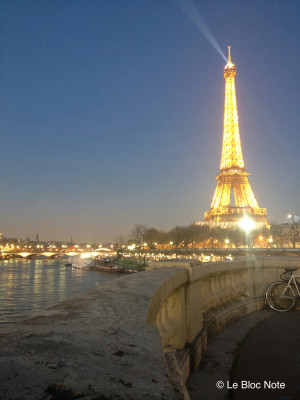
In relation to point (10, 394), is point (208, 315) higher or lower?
lower

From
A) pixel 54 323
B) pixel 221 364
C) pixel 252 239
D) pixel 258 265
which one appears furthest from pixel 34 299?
pixel 252 239

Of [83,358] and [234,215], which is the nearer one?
[83,358]

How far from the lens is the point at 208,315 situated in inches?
275

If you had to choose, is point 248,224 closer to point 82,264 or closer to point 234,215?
point 234,215

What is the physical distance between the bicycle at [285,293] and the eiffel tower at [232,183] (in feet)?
306

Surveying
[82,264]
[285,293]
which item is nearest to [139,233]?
[82,264]

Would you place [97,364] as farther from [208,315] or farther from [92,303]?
[208,315]

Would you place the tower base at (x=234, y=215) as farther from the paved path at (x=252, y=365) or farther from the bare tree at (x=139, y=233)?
the paved path at (x=252, y=365)

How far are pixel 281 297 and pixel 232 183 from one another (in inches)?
3844

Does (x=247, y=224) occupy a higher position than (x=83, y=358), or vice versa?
(x=247, y=224)

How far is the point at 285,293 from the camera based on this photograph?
30.2 feet

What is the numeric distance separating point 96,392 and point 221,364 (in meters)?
4.32

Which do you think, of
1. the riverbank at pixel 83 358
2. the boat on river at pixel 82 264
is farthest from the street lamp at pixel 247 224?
the riverbank at pixel 83 358

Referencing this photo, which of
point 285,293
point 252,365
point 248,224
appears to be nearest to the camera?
point 252,365
